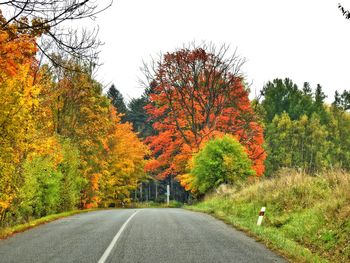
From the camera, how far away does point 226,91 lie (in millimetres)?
38656

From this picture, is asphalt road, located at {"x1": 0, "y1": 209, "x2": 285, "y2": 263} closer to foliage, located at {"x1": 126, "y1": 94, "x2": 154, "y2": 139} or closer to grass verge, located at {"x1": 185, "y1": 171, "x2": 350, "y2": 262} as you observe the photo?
grass verge, located at {"x1": 185, "y1": 171, "x2": 350, "y2": 262}

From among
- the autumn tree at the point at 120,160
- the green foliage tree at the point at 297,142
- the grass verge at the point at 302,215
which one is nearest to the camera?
the grass verge at the point at 302,215

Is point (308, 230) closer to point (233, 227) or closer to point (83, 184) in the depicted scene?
point (233, 227)

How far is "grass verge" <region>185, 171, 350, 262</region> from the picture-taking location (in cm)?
1023

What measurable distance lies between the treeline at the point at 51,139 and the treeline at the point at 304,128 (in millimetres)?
29393

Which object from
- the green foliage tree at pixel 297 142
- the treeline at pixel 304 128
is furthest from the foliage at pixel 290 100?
the green foliage tree at pixel 297 142

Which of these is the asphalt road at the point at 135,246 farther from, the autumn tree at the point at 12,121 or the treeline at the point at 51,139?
the treeline at the point at 51,139

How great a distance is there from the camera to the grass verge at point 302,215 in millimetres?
10227

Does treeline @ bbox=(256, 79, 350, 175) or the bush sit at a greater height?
treeline @ bbox=(256, 79, 350, 175)

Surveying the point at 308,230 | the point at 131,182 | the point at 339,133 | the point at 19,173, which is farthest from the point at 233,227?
the point at 339,133

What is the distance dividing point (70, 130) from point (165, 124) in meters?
10.5

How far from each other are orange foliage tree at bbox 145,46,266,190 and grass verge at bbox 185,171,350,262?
17.7 m

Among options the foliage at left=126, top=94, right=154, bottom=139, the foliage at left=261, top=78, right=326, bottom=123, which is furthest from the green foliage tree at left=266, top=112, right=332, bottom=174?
the foliage at left=126, top=94, right=154, bottom=139

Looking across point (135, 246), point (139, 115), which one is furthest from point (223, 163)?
point (139, 115)
